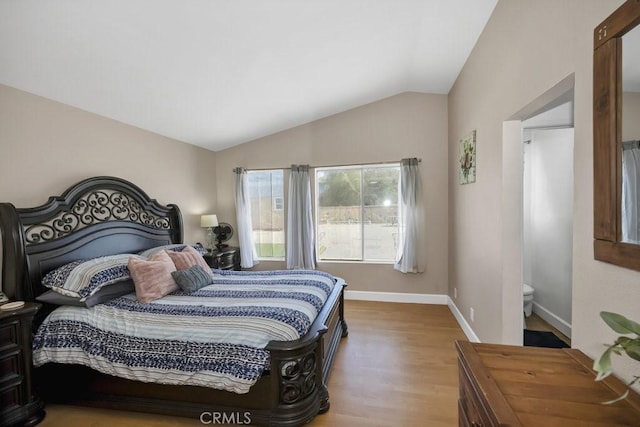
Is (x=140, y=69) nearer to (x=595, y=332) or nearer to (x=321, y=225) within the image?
(x=321, y=225)

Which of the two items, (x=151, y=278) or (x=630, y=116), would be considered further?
(x=151, y=278)

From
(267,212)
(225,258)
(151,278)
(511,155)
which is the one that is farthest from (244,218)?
(511,155)

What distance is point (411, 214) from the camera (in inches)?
159

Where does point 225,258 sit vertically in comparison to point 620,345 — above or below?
below

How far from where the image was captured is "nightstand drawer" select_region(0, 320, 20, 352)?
1.83 metres

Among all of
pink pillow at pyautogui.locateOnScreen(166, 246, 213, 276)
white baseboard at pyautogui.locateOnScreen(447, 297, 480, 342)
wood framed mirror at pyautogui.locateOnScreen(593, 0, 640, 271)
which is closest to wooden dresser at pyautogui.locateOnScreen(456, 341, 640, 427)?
wood framed mirror at pyautogui.locateOnScreen(593, 0, 640, 271)

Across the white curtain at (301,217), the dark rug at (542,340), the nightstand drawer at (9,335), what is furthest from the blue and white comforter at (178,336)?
the dark rug at (542,340)

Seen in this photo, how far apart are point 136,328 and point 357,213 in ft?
10.5

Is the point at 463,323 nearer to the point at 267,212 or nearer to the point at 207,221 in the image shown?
the point at 267,212

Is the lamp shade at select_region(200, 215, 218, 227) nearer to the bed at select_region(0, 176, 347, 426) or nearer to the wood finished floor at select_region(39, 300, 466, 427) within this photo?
the bed at select_region(0, 176, 347, 426)

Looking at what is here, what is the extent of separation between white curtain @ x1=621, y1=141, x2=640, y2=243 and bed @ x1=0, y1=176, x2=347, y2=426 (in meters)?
1.60

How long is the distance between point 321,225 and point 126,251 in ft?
8.58

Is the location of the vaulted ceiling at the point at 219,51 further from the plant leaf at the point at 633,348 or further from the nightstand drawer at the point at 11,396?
the plant leaf at the point at 633,348

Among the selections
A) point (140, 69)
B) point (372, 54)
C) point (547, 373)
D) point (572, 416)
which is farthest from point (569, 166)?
point (140, 69)
